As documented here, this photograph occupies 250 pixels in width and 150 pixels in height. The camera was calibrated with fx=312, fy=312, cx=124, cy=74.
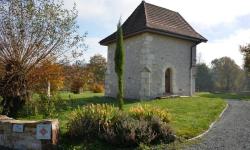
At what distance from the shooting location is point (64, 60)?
12.4 metres

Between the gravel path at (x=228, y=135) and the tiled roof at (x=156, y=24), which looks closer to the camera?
the gravel path at (x=228, y=135)

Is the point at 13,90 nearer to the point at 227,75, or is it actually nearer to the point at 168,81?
the point at 168,81

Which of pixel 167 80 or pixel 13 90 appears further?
pixel 167 80

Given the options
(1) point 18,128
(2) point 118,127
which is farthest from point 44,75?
(2) point 118,127

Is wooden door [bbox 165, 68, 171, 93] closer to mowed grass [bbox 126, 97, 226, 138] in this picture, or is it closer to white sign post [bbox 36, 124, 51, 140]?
mowed grass [bbox 126, 97, 226, 138]

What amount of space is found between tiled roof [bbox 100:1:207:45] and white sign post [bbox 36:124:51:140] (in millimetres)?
11272

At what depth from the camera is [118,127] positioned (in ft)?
27.4

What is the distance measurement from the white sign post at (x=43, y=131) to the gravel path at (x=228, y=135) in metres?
3.60

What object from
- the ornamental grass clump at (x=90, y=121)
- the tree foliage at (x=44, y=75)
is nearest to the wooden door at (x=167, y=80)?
the tree foliage at (x=44, y=75)

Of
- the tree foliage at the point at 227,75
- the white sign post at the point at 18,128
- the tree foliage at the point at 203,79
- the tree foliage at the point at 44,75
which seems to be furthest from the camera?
the tree foliage at the point at 227,75

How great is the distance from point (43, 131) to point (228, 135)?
5.12m

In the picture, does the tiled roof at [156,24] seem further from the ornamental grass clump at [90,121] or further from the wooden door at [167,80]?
the ornamental grass clump at [90,121]

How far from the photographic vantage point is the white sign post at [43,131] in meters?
8.09

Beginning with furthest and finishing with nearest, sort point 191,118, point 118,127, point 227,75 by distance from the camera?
1. point 227,75
2. point 191,118
3. point 118,127
